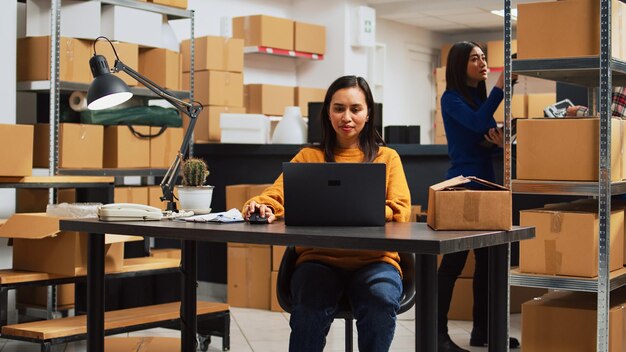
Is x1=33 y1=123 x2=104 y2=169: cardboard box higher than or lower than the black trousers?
higher

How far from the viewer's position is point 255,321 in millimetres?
5129

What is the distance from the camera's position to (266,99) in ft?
26.0

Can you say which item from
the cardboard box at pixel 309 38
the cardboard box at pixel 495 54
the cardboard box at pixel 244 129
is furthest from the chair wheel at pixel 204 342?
the cardboard box at pixel 495 54

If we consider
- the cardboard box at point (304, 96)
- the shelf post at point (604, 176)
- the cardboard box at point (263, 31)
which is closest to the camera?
the shelf post at point (604, 176)

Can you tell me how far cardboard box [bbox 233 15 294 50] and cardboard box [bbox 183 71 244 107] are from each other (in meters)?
1.20

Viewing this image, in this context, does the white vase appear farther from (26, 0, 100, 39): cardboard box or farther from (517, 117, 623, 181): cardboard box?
(517, 117, 623, 181): cardboard box

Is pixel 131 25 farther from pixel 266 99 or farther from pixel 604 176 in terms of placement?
pixel 604 176

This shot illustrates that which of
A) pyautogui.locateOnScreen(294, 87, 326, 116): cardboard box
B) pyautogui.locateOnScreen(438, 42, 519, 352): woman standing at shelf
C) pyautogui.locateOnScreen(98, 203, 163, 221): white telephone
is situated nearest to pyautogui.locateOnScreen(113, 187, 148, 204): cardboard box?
pyautogui.locateOnScreen(438, 42, 519, 352): woman standing at shelf

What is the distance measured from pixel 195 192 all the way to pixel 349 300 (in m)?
0.69

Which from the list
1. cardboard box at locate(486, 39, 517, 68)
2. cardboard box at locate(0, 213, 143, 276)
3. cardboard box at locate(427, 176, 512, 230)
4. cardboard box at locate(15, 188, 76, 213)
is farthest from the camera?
cardboard box at locate(486, 39, 517, 68)

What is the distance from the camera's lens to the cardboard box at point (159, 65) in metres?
5.45

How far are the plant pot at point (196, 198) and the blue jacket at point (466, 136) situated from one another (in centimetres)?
142

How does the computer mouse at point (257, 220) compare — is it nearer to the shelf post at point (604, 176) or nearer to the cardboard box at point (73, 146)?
the shelf post at point (604, 176)

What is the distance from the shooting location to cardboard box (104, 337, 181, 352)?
155 inches
